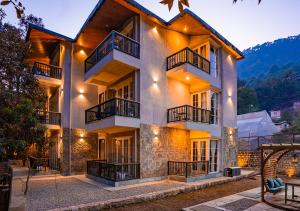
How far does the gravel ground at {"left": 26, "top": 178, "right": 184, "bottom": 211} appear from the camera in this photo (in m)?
8.74

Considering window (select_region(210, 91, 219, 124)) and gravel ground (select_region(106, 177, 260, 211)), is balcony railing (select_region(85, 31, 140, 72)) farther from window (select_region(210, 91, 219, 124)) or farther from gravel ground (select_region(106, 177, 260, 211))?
gravel ground (select_region(106, 177, 260, 211))

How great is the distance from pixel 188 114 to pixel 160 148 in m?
2.62

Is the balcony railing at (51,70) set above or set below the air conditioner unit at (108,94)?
above

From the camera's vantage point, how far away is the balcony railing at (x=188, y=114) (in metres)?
14.1

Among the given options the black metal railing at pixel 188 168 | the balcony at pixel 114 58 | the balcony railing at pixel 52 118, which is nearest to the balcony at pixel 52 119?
the balcony railing at pixel 52 118

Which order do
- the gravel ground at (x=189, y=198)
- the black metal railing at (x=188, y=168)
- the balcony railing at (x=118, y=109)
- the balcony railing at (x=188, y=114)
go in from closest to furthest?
the gravel ground at (x=189, y=198) < the balcony railing at (x=118, y=109) < the black metal railing at (x=188, y=168) < the balcony railing at (x=188, y=114)

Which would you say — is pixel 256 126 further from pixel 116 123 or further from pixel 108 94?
pixel 116 123

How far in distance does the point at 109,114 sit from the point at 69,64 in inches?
248

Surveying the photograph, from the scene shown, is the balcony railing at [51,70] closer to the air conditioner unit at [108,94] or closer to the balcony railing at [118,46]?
the air conditioner unit at [108,94]

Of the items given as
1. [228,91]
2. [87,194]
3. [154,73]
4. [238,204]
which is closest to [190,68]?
[154,73]

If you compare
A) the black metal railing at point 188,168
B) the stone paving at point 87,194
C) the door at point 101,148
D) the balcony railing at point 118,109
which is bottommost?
the stone paving at point 87,194

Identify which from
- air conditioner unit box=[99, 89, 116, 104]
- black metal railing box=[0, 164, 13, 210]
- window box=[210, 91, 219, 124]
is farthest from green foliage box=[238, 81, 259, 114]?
black metal railing box=[0, 164, 13, 210]

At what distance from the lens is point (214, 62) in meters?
17.0

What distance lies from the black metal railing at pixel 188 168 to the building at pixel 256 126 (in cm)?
1723
